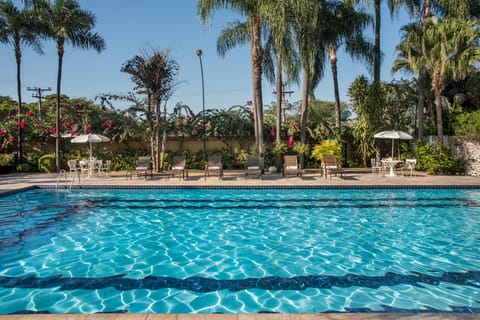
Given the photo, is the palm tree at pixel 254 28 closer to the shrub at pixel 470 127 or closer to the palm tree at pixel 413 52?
the palm tree at pixel 413 52

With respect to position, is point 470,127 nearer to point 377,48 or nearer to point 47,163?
point 377,48

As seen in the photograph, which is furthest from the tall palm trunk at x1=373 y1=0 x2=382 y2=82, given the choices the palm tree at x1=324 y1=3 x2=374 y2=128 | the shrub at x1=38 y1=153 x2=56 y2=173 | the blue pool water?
the shrub at x1=38 y1=153 x2=56 y2=173

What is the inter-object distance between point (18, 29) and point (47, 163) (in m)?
6.15

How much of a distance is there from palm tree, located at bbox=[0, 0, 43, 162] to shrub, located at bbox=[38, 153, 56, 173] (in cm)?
136

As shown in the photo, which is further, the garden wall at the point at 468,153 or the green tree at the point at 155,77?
the green tree at the point at 155,77

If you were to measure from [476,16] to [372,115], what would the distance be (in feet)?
28.8

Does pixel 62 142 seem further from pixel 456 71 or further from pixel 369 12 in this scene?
pixel 456 71

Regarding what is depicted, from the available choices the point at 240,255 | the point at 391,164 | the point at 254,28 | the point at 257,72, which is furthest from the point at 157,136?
the point at 240,255

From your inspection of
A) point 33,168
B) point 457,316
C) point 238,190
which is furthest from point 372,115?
point 33,168

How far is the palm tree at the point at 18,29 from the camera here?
1514 cm

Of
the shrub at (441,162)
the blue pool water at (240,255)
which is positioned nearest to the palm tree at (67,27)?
the blue pool water at (240,255)

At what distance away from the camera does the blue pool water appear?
388cm

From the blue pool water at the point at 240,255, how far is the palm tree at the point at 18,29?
9460mm

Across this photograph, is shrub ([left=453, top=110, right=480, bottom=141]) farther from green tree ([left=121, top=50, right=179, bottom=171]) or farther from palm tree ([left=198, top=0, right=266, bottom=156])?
green tree ([left=121, top=50, right=179, bottom=171])
